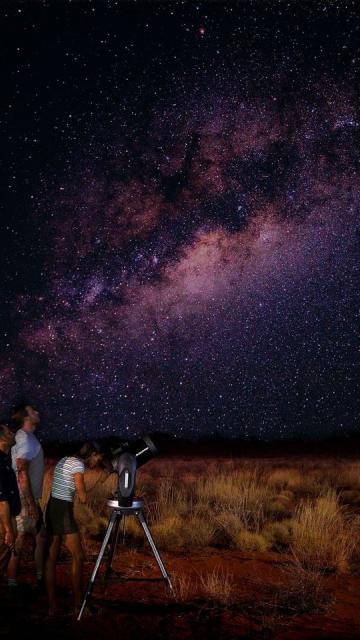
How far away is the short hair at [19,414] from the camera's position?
636 centimetres

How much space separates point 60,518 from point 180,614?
58.1 inches

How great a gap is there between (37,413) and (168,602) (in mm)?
2405

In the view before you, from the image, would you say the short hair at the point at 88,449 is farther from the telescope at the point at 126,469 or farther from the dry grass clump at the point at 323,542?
the dry grass clump at the point at 323,542

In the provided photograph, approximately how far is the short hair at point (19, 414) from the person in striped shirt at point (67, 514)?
1.17 metres

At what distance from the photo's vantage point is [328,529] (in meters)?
A: 8.66

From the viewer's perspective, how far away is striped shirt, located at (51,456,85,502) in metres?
5.31

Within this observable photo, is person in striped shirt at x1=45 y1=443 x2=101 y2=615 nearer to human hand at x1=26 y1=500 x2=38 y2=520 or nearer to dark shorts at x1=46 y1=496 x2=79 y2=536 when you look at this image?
dark shorts at x1=46 y1=496 x2=79 y2=536

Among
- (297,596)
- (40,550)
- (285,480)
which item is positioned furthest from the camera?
(285,480)

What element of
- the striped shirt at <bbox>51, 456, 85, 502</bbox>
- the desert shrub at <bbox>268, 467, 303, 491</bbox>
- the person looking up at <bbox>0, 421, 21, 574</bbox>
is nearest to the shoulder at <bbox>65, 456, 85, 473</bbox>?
the striped shirt at <bbox>51, 456, 85, 502</bbox>

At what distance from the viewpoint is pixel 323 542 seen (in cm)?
798

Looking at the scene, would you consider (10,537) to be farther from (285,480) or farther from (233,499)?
(285,480)

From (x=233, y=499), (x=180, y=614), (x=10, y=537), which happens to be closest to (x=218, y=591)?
(x=180, y=614)

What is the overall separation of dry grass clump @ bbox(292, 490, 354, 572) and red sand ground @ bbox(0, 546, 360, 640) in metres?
0.31

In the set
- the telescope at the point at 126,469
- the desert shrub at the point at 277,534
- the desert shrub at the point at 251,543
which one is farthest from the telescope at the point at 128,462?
the desert shrub at the point at 277,534
